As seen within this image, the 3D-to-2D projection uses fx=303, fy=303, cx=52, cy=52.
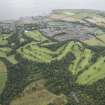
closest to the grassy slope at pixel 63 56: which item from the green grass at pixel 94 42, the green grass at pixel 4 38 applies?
the green grass at pixel 94 42

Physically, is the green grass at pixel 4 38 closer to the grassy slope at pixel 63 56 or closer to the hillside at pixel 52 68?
the hillside at pixel 52 68

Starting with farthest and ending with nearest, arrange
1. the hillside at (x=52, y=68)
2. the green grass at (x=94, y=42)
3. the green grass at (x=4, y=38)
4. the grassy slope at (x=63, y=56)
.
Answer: the green grass at (x=4, y=38) < the green grass at (x=94, y=42) < the grassy slope at (x=63, y=56) < the hillside at (x=52, y=68)

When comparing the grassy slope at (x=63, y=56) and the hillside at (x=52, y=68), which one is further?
the grassy slope at (x=63, y=56)

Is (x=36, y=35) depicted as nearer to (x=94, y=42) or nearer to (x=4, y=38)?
(x=4, y=38)

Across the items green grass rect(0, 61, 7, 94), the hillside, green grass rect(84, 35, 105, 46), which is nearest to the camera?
the hillside

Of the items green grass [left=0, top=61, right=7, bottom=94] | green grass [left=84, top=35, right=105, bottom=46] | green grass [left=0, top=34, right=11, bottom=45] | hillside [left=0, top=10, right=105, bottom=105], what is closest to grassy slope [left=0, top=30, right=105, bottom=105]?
hillside [left=0, top=10, right=105, bottom=105]

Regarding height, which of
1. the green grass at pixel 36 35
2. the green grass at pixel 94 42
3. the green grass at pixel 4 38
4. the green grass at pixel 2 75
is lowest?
the green grass at pixel 2 75

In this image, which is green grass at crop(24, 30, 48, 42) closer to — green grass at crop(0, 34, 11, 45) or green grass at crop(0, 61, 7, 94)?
green grass at crop(0, 34, 11, 45)

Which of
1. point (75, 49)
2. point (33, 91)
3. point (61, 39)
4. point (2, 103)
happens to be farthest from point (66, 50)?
point (2, 103)

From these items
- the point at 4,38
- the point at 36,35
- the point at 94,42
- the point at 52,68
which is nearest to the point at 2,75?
the point at 52,68
